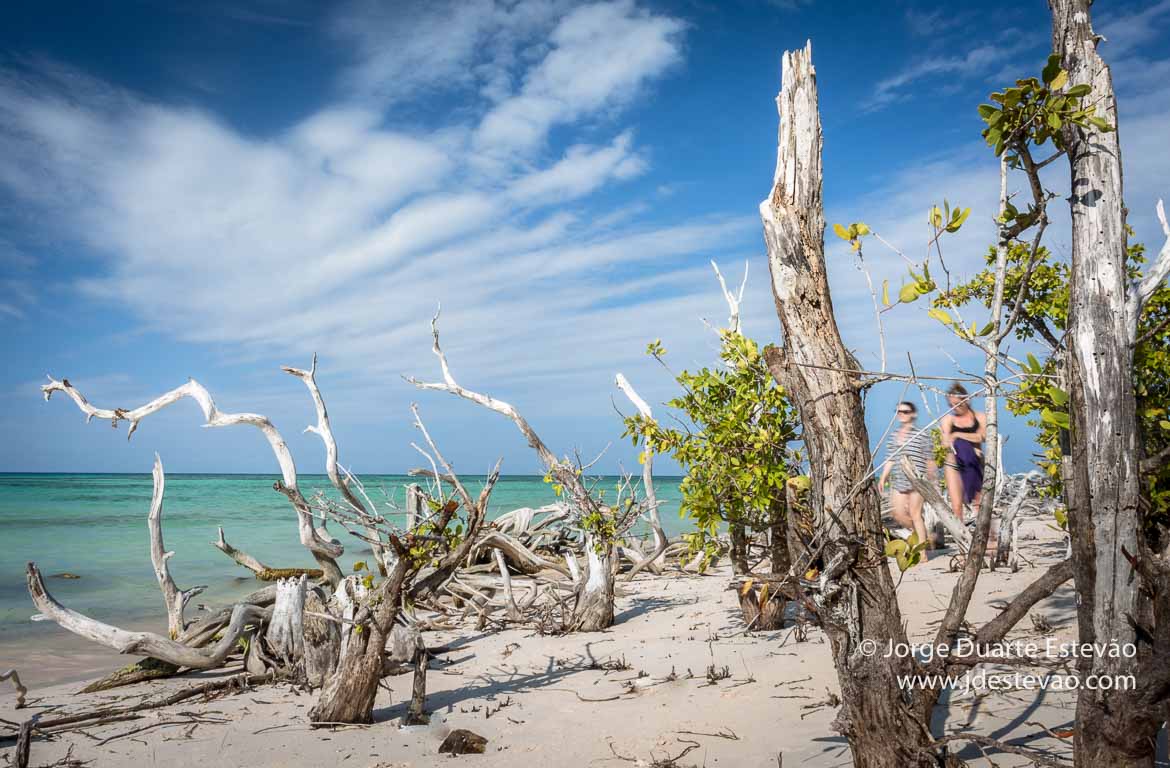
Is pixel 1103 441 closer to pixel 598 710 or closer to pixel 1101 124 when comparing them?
pixel 1101 124

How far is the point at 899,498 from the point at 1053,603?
3.63 meters

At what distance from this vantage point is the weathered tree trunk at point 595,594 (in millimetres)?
7844

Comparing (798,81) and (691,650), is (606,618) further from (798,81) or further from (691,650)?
(798,81)

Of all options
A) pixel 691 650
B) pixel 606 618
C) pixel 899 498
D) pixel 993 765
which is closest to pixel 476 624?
pixel 606 618

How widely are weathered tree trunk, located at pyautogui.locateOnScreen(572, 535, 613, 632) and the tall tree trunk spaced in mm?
5474

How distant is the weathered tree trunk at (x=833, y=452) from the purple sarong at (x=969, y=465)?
6839 mm

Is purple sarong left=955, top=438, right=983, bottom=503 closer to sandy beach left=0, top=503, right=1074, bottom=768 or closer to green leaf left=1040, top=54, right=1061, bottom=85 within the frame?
sandy beach left=0, top=503, right=1074, bottom=768

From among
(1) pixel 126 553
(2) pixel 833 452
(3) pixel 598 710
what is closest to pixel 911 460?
(3) pixel 598 710

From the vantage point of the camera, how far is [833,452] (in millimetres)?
3086

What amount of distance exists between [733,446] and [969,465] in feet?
18.9

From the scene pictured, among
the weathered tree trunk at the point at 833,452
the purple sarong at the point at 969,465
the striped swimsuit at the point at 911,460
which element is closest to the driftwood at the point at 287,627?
the weathered tree trunk at the point at 833,452

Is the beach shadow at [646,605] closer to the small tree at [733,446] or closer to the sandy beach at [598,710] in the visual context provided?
the sandy beach at [598,710]

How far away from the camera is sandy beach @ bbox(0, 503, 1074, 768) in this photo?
13.5 ft

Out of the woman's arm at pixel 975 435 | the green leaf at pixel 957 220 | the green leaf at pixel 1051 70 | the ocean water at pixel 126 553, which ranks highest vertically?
the green leaf at pixel 1051 70
